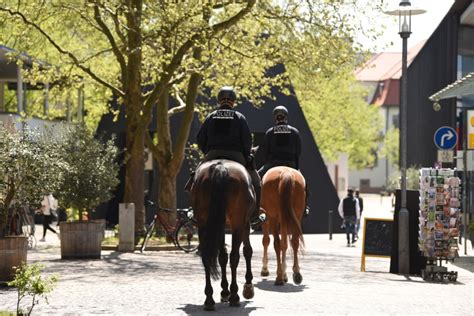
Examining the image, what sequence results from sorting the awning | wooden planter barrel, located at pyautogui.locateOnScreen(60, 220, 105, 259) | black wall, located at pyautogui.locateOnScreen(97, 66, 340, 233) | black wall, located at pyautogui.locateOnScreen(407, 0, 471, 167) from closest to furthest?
the awning < wooden planter barrel, located at pyautogui.locateOnScreen(60, 220, 105, 259) < black wall, located at pyautogui.locateOnScreen(407, 0, 471, 167) < black wall, located at pyautogui.locateOnScreen(97, 66, 340, 233)

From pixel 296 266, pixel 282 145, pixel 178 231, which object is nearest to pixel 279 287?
pixel 296 266

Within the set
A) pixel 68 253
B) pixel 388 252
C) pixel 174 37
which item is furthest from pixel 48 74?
pixel 388 252

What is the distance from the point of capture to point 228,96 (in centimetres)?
1452

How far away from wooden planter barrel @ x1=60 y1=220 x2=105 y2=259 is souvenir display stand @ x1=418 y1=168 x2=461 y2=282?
290 inches

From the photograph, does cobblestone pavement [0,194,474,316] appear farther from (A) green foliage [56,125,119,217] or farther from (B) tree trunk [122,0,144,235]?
(B) tree trunk [122,0,144,235]

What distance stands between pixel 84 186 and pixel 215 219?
1132cm

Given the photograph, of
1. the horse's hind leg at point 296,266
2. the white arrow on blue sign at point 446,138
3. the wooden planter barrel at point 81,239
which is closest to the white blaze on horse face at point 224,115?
the horse's hind leg at point 296,266

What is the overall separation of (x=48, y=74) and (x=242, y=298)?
17.4m

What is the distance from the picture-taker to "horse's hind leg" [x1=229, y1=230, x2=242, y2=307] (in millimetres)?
13375

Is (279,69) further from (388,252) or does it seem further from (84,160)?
(388,252)

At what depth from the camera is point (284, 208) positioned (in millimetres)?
16359

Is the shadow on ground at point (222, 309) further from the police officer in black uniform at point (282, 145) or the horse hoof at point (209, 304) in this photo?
the police officer in black uniform at point (282, 145)

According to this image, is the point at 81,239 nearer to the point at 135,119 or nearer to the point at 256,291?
the point at 135,119

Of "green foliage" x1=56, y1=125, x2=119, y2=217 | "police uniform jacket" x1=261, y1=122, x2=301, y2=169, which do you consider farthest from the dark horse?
"green foliage" x1=56, y1=125, x2=119, y2=217
